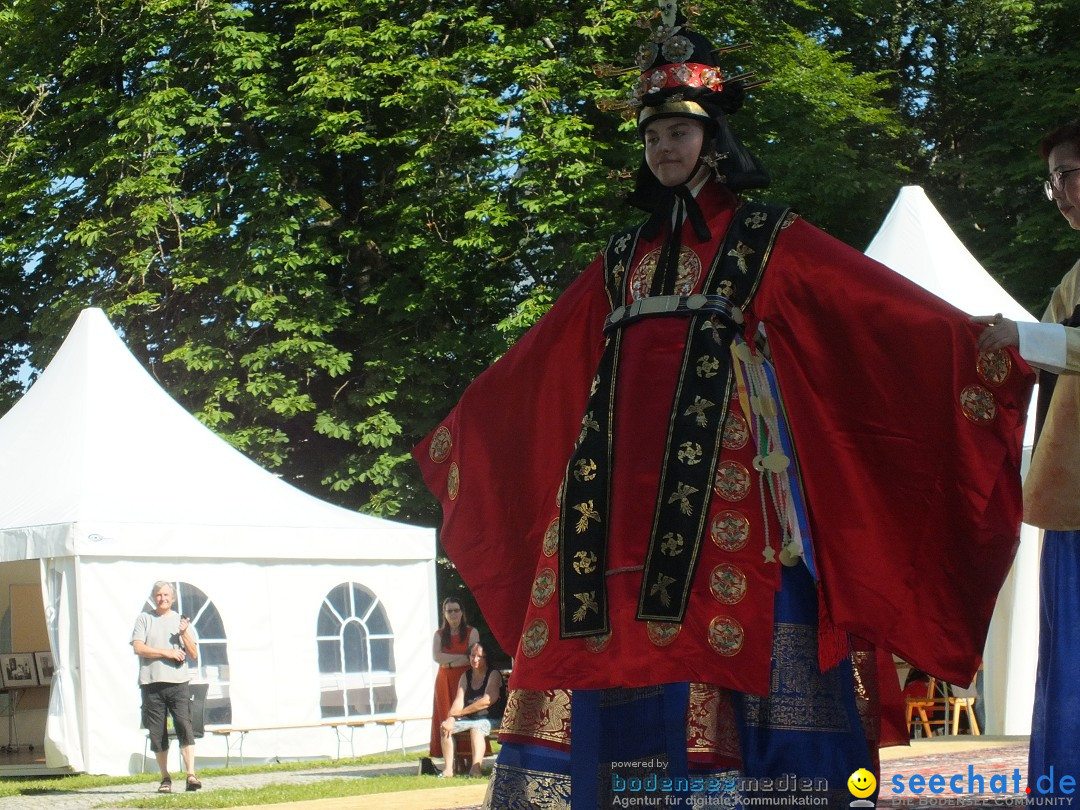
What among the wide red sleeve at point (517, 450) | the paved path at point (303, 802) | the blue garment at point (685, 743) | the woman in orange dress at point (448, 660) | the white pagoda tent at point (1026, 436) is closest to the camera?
the blue garment at point (685, 743)

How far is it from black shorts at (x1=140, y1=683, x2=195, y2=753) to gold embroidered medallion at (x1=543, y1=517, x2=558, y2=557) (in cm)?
744

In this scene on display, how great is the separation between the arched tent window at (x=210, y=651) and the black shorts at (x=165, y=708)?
1.41 m

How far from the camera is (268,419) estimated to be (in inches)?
708

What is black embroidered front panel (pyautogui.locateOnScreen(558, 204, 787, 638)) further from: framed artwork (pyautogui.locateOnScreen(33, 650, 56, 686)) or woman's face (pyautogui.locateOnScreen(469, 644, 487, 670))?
framed artwork (pyautogui.locateOnScreen(33, 650, 56, 686))

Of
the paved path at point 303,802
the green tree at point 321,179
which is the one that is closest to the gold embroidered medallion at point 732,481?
the paved path at point 303,802

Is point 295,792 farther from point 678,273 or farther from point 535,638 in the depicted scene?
point 678,273

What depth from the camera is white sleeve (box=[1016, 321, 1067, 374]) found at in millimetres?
3156

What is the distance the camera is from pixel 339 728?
1273 cm

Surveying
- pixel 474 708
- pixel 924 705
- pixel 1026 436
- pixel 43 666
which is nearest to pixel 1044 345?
pixel 474 708

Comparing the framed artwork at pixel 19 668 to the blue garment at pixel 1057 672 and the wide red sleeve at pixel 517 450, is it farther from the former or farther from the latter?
the blue garment at pixel 1057 672

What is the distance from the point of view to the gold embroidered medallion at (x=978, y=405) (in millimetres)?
3229

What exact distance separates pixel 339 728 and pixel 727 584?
10132 mm

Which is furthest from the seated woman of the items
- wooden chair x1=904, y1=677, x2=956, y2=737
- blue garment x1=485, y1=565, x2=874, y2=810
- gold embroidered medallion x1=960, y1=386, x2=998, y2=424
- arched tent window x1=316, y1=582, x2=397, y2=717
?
gold embroidered medallion x1=960, y1=386, x2=998, y2=424

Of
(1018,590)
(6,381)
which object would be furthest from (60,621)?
(6,381)
